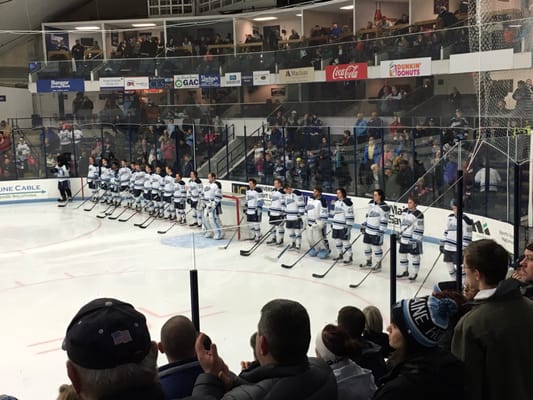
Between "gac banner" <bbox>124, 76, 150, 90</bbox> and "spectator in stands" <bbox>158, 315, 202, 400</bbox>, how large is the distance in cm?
1846

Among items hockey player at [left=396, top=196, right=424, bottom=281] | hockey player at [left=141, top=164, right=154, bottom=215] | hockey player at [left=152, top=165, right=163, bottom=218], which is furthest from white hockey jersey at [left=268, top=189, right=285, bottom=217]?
hockey player at [left=141, top=164, right=154, bottom=215]

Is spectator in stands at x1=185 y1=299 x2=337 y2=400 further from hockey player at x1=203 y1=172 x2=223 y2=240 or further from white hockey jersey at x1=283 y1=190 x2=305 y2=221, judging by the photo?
hockey player at x1=203 y1=172 x2=223 y2=240

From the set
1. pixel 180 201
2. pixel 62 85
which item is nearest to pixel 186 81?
pixel 62 85

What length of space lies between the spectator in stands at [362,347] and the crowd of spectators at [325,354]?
0.20 m

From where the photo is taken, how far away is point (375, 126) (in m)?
15.4

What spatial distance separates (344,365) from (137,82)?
61.4 feet

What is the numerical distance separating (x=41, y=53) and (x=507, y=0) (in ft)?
66.1

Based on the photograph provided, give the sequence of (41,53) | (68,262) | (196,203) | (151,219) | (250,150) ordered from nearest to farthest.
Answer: (68,262) → (196,203) → (151,219) → (250,150) → (41,53)

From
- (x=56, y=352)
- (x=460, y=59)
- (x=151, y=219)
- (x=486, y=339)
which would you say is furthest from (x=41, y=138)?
(x=486, y=339)

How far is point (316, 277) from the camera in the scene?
912cm

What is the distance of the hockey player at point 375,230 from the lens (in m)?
7.81

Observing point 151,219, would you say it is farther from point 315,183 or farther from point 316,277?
point 316,277

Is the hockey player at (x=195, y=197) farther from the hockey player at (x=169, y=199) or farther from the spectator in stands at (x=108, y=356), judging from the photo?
the spectator in stands at (x=108, y=356)

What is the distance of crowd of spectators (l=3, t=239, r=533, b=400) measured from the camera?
150 centimetres
